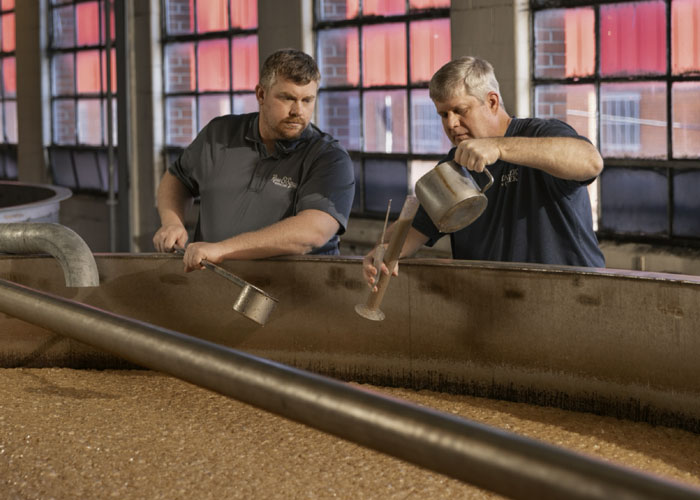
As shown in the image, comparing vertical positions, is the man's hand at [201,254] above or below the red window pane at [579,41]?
below

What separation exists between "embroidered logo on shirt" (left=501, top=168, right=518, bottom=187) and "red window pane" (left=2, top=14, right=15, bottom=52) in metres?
7.84

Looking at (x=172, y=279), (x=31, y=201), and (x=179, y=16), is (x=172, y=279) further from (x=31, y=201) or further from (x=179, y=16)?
(x=179, y=16)

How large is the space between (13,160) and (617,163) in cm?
635

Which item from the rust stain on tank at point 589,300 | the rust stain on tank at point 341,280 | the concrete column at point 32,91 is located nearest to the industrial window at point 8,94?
the concrete column at point 32,91

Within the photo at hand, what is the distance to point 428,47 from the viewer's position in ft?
16.4

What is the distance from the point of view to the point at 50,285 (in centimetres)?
188

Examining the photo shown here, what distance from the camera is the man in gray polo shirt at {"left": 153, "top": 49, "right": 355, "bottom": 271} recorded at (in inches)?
73.2

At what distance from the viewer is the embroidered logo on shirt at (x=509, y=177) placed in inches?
67.8

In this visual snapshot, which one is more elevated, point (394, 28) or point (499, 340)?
point (394, 28)

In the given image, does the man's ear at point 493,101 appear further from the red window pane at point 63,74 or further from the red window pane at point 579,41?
the red window pane at point 63,74

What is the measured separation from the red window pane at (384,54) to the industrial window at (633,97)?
0.97 meters

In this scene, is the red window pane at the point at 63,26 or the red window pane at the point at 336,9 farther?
the red window pane at the point at 63,26

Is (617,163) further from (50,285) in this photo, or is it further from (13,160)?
(13,160)

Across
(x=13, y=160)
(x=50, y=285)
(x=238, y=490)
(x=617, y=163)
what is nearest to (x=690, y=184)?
(x=617, y=163)
